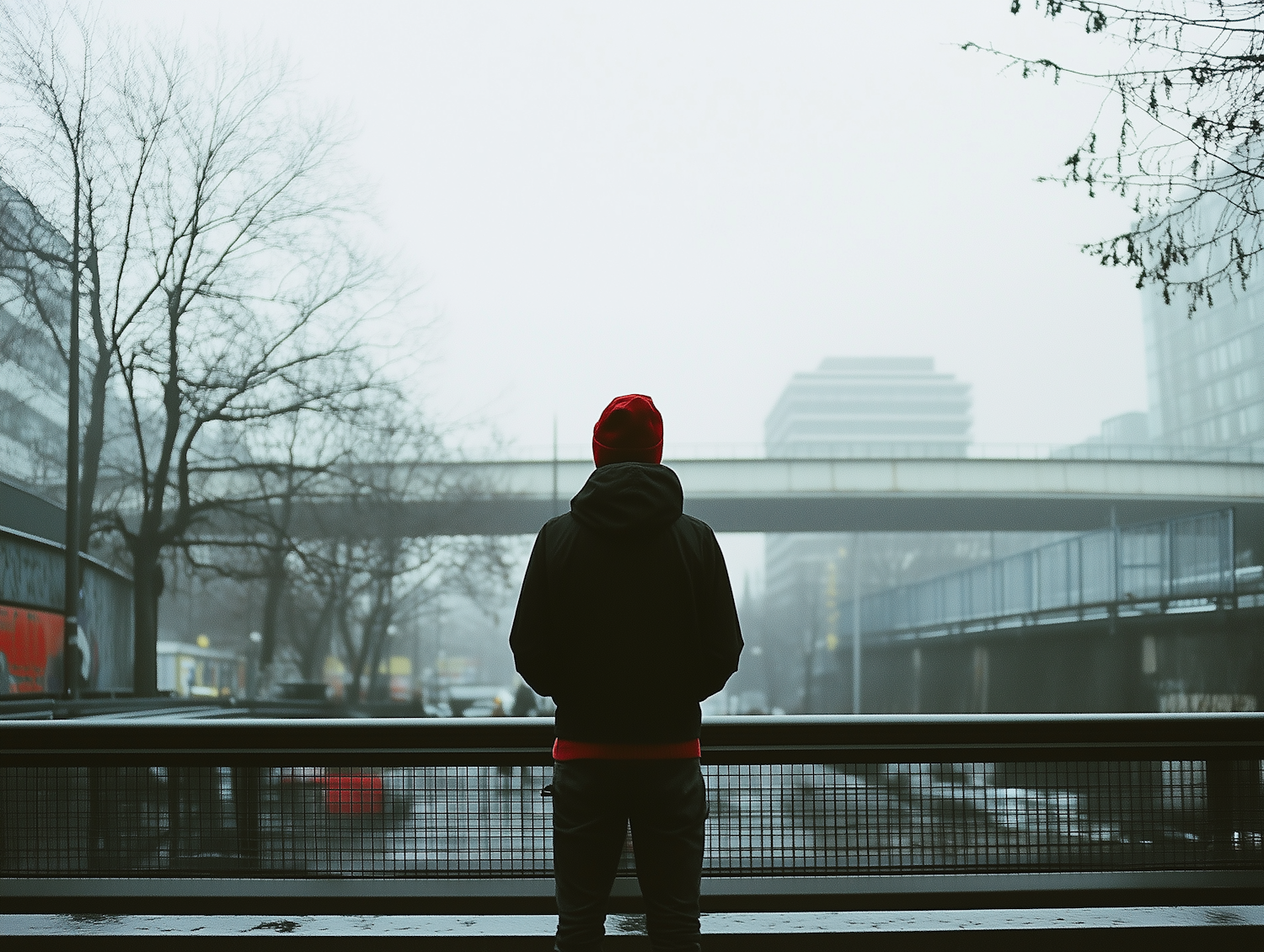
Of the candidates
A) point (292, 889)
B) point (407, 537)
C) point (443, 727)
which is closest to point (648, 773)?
point (443, 727)

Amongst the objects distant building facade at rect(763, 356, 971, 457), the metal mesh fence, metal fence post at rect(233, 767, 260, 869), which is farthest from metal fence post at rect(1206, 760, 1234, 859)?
distant building facade at rect(763, 356, 971, 457)

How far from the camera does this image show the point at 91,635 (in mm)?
15844

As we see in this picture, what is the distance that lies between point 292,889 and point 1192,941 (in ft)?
11.1

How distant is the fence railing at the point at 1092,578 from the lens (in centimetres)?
2375

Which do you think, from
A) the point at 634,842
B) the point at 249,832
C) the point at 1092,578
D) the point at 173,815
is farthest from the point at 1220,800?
the point at 1092,578

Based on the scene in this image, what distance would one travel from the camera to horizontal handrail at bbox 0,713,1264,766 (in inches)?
175

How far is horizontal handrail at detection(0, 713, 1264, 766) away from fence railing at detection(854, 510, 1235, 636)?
65.8 ft

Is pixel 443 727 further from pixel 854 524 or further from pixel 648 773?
pixel 854 524

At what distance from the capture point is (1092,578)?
29.5 metres

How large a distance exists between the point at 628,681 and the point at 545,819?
1.71 meters

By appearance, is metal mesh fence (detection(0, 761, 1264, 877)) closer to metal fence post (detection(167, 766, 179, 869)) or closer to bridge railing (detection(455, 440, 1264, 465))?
metal fence post (detection(167, 766, 179, 869))

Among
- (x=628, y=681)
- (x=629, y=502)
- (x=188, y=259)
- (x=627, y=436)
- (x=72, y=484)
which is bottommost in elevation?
(x=628, y=681)

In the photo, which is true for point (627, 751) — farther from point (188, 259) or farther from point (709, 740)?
point (188, 259)

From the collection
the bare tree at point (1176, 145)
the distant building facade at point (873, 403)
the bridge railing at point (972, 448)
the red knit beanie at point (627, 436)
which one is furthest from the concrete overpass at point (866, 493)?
the distant building facade at point (873, 403)
